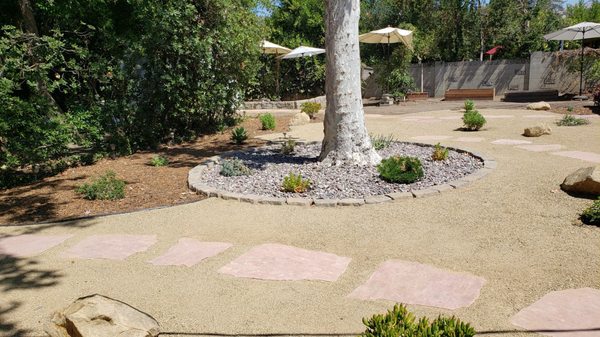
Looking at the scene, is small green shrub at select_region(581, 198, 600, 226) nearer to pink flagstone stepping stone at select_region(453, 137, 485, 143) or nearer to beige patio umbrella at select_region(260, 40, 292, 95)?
pink flagstone stepping stone at select_region(453, 137, 485, 143)

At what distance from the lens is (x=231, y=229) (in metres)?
4.69

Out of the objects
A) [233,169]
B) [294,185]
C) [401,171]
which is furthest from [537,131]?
[233,169]

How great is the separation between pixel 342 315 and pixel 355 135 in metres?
4.25

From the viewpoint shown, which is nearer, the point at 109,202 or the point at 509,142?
the point at 109,202

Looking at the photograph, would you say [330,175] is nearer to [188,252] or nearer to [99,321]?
[188,252]

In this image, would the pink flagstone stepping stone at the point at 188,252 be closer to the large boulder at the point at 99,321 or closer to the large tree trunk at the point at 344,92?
the large boulder at the point at 99,321

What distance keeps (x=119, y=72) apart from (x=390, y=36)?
496 inches

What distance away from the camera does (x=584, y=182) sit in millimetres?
5004

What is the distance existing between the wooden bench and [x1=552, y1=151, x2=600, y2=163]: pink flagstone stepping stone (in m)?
12.3

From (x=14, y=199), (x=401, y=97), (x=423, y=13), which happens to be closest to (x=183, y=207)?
(x=14, y=199)

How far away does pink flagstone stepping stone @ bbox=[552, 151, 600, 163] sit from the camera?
22.6 feet

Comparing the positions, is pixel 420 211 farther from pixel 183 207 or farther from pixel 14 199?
pixel 14 199

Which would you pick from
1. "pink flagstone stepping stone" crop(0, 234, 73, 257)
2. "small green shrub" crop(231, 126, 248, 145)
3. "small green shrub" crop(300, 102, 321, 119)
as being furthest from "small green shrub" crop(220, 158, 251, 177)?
"small green shrub" crop(300, 102, 321, 119)

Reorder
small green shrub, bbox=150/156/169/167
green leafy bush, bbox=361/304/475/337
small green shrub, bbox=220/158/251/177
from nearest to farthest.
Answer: green leafy bush, bbox=361/304/475/337, small green shrub, bbox=220/158/251/177, small green shrub, bbox=150/156/169/167
